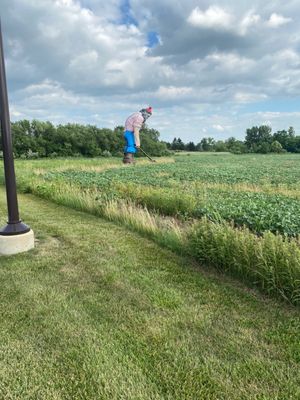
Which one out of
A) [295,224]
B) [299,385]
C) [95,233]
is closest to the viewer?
[299,385]

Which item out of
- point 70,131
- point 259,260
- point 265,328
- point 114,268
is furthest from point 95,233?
point 70,131

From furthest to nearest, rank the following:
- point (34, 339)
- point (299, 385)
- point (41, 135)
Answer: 1. point (41, 135)
2. point (34, 339)
3. point (299, 385)

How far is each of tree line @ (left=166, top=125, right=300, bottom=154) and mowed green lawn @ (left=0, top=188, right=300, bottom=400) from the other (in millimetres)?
74605

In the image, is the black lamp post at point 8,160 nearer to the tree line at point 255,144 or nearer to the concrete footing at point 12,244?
the concrete footing at point 12,244

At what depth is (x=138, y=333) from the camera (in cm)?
284

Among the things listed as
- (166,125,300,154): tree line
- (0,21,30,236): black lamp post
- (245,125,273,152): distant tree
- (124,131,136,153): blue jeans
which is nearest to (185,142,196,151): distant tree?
(166,125,300,154): tree line

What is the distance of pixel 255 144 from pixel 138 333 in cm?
9092

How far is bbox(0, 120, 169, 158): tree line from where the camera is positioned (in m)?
46.3

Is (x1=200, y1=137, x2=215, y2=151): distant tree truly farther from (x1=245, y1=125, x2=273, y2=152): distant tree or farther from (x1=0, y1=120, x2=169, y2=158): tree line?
(x1=0, y1=120, x2=169, y2=158): tree line

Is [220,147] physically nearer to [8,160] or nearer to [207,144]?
[207,144]

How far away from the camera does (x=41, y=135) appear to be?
1975 inches

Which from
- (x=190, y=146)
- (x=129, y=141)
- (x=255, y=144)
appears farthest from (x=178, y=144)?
(x=129, y=141)

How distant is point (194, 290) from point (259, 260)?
852 mm

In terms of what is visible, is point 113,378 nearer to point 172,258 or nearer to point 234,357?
point 234,357
